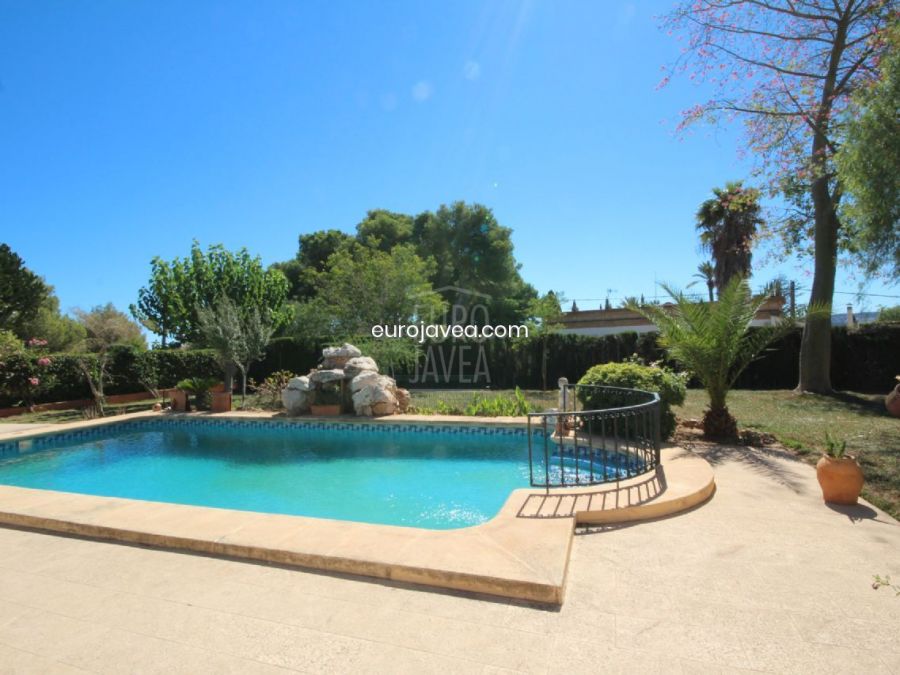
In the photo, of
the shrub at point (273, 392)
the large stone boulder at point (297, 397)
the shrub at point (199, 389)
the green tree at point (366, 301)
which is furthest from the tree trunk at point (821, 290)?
the shrub at point (199, 389)

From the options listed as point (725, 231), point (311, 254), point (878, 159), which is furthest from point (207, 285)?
point (725, 231)

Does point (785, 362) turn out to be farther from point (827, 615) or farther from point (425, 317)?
point (827, 615)

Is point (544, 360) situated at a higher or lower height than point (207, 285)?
lower

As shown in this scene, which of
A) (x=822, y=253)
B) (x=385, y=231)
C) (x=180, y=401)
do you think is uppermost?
(x=385, y=231)

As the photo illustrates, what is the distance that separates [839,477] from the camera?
4574mm

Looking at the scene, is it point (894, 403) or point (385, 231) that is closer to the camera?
point (894, 403)

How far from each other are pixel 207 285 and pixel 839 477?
19.4 metres

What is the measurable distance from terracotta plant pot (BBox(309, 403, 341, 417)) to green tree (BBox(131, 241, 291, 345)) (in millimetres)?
7461

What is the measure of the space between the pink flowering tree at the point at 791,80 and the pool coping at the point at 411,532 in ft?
34.0

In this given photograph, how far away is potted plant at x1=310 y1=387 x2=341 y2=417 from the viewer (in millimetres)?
11516

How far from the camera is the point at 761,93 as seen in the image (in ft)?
39.4

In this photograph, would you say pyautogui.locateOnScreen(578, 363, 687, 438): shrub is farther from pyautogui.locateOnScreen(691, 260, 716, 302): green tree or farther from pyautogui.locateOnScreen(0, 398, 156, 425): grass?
pyautogui.locateOnScreen(691, 260, 716, 302): green tree

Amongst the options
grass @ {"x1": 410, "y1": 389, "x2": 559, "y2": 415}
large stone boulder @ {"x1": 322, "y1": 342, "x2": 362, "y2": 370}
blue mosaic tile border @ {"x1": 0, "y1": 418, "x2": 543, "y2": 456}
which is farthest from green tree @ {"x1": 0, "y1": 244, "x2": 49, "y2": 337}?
grass @ {"x1": 410, "y1": 389, "x2": 559, "y2": 415}

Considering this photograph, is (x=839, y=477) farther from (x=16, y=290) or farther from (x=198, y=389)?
(x=16, y=290)
